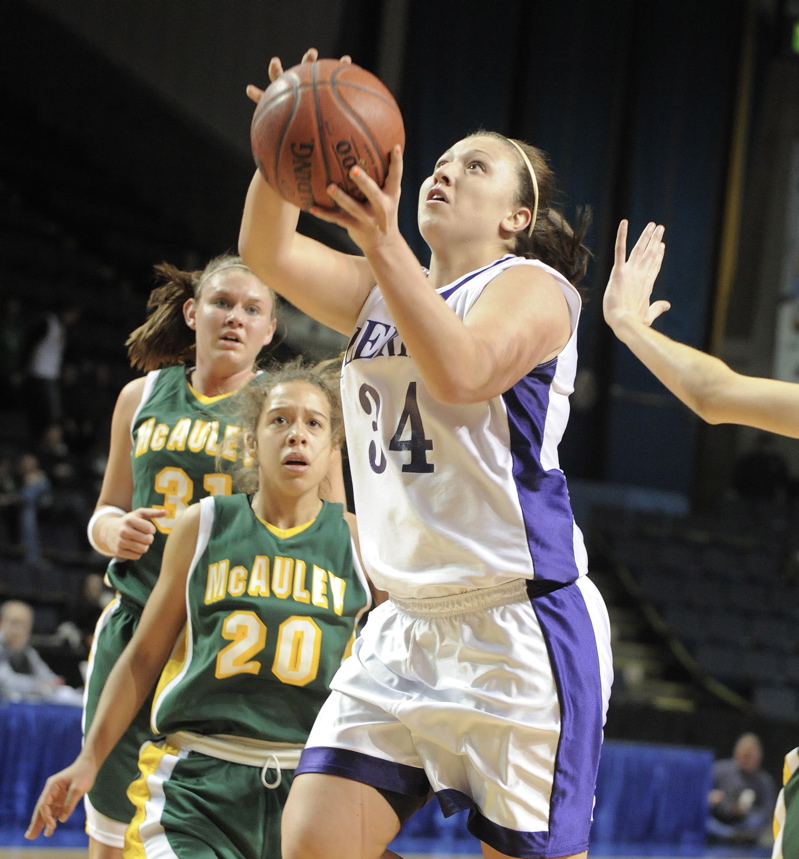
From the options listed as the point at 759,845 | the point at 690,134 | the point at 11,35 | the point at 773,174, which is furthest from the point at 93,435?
Answer: the point at 773,174

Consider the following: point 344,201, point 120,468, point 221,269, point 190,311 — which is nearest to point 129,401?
point 120,468

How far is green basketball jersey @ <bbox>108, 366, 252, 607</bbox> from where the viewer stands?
2924 mm

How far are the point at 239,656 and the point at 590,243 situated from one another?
41.9 ft

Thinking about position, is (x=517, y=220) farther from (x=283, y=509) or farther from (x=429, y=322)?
(x=283, y=509)

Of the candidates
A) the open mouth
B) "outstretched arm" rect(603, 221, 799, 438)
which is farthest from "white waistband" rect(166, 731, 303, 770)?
"outstretched arm" rect(603, 221, 799, 438)

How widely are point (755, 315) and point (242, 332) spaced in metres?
14.2

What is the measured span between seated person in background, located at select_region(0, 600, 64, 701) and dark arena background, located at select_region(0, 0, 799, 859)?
1.42ft

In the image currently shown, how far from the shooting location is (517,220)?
7.12ft

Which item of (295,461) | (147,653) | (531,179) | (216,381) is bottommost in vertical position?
(147,653)

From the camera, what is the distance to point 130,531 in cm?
263

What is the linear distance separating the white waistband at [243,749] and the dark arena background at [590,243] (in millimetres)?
3418

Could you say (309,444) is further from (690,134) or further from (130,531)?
(690,134)

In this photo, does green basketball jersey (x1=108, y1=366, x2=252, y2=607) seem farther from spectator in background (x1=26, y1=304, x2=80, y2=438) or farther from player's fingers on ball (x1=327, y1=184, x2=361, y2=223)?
spectator in background (x1=26, y1=304, x2=80, y2=438)

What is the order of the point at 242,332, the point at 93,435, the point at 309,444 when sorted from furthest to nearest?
the point at 93,435
the point at 242,332
the point at 309,444
